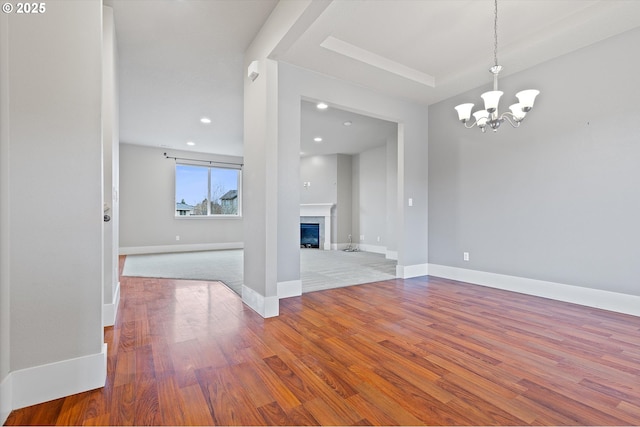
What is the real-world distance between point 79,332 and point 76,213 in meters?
0.62

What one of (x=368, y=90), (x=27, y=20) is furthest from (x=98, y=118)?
(x=368, y=90)

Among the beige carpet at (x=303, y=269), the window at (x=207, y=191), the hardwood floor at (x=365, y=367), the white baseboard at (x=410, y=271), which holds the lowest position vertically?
the beige carpet at (x=303, y=269)

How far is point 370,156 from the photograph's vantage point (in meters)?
7.63

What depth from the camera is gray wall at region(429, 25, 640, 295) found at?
271 centimetres

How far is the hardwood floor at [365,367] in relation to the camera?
131cm

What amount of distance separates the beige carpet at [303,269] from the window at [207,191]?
74.8 inches

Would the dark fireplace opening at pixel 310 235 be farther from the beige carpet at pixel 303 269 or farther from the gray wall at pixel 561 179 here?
the gray wall at pixel 561 179

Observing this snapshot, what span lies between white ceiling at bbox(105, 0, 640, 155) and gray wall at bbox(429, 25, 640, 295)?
0.37 meters

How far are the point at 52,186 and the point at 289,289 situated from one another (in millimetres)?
2314

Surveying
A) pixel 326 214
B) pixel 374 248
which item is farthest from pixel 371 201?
pixel 326 214

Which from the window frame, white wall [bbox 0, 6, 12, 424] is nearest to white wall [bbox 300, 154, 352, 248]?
the window frame

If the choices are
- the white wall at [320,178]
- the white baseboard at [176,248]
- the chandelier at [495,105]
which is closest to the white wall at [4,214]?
the chandelier at [495,105]

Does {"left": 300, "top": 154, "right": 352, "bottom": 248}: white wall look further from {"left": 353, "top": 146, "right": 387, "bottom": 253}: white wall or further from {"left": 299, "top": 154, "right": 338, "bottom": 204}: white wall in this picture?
{"left": 353, "top": 146, "right": 387, "bottom": 253}: white wall

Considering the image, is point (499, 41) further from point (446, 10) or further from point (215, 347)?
point (215, 347)
